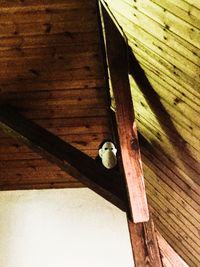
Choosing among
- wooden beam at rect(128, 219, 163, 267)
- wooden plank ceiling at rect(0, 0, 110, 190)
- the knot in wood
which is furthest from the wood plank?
wooden plank ceiling at rect(0, 0, 110, 190)

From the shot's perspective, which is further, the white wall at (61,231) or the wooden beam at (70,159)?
the white wall at (61,231)

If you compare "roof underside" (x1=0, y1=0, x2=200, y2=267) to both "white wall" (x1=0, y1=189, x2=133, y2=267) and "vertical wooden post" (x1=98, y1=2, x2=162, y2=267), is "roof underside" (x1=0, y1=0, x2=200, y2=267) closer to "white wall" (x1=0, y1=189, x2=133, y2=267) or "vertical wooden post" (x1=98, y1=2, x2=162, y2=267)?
"vertical wooden post" (x1=98, y1=2, x2=162, y2=267)

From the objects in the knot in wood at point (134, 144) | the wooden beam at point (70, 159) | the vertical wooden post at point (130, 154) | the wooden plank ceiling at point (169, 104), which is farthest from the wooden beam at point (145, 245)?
the wooden plank ceiling at point (169, 104)

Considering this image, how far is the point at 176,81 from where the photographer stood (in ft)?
7.09

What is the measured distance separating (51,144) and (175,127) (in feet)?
2.75

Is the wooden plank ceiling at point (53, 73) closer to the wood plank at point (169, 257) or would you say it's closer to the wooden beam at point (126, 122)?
the wooden beam at point (126, 122)

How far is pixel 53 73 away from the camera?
122 inches

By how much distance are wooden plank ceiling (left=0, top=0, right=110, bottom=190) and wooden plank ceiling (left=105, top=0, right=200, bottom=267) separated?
1.39 ft

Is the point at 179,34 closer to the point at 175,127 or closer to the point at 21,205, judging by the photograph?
the point at 175,127

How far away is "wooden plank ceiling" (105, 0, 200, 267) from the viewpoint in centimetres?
182

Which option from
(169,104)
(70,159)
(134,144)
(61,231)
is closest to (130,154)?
(134,144)

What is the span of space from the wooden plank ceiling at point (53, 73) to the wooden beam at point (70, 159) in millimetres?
354

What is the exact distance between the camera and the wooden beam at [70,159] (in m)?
2.51

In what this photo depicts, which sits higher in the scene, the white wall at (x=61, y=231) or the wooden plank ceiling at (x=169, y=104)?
the wooden plank ceiling at (x=169, y=104)
